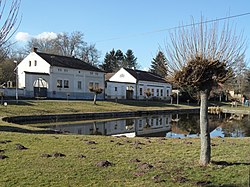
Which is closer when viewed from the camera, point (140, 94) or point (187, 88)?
point (187, 88)

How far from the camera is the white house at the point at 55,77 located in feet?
129

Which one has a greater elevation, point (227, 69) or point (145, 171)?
point (227, 69)

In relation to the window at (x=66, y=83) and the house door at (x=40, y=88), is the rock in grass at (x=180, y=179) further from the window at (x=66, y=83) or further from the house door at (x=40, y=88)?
the window at (x=66, y=83)

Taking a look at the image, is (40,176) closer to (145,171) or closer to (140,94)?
(145,171)

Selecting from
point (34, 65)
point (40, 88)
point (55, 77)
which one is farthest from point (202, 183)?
point (34, 65)

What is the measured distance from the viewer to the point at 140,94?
182ft

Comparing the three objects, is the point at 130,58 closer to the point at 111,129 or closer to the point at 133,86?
the point at 133,86

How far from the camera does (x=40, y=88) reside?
1565 inches

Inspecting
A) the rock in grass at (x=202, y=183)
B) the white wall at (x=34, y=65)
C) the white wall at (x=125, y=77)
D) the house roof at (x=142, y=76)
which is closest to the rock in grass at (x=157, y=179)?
the rock in grass at (x=202, y=183)

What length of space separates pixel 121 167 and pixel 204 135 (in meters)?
1.73

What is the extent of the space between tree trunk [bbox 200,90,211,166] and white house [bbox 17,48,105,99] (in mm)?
34653

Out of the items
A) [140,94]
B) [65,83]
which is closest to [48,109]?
[65,83]

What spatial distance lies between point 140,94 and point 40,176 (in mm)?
50305

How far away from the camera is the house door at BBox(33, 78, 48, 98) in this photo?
39312 mm
